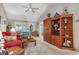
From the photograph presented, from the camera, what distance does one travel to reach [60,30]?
2.76m

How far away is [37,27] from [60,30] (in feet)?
1.45

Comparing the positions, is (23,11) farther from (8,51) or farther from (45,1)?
(8,51)

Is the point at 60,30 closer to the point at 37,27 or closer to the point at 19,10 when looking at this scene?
the point at 37,27

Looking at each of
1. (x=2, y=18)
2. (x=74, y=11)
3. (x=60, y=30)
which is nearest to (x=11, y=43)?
(x=2, y=18)

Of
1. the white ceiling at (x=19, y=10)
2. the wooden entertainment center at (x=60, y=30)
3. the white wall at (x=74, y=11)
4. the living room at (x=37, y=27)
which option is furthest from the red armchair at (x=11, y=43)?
the white wall at (x=74, y=11)

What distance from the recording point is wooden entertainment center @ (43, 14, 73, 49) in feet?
8.83

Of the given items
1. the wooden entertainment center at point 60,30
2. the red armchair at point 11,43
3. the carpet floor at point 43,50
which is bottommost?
the carpet floor at point 43,50

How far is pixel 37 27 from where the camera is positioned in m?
2.79

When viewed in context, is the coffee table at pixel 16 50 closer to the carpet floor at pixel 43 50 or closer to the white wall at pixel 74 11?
the carpet floor at pixel 43 50

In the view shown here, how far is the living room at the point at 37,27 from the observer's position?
8.70 feet

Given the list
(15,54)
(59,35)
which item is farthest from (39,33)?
(15,54)

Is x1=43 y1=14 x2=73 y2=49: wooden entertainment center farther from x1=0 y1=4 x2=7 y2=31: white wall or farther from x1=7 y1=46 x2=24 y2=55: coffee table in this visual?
x1=0 y1=4 x2=7 y2=31: white wall

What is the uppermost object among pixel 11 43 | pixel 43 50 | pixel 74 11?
pixel 74 11

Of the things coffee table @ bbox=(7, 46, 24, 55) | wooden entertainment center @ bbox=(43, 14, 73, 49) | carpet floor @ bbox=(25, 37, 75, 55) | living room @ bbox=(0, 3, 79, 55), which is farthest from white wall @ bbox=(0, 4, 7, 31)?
wooden entertainment center @ bbox=(43, 14, 73, 49)
